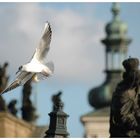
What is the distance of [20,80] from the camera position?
74.4 ft

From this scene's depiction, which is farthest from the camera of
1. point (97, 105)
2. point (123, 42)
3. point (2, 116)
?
point (97, 105)

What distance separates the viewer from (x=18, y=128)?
149 ft

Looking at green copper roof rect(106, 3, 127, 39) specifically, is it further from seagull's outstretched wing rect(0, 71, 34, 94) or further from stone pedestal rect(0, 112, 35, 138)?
seagull's outstretched wing rect(0, 71, 34, 94)

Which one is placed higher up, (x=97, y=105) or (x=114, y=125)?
(x=97, y=105)

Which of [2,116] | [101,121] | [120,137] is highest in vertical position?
[101,121]

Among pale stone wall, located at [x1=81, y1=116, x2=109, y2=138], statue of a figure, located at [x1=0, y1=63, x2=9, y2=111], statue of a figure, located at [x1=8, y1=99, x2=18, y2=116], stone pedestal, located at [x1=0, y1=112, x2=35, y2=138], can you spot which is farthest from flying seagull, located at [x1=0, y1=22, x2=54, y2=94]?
pale stone wall, located at [x1=81, y1=116, x2=109, y2=138]

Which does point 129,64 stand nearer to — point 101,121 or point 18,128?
point 18,128

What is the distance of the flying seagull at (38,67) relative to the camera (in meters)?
22.3

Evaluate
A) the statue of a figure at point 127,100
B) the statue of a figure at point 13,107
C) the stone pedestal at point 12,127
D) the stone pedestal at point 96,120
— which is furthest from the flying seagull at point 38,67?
the stone pedestal at point 96,120

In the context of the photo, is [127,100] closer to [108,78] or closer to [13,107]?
[13,107]

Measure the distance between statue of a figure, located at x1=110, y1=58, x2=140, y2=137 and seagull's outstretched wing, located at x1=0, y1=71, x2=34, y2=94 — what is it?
275 cm

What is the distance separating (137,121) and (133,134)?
242 mm

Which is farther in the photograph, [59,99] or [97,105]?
[97,105]

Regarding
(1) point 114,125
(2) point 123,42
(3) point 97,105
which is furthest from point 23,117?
(1) point 114,125
